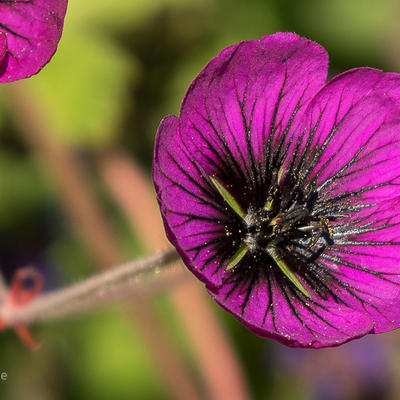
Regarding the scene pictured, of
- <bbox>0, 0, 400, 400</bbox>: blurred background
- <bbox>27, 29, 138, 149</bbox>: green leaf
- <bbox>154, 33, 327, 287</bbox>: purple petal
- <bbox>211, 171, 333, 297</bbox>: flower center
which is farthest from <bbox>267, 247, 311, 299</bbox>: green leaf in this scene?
<bbox>27, 29, 138, 149</bbox>: green leaf

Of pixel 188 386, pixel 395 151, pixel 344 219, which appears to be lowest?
pixel 188 386

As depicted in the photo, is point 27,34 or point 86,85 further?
point 86,85

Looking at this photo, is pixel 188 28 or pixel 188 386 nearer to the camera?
pixel 188 386

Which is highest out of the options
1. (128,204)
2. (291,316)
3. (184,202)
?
(184,202)

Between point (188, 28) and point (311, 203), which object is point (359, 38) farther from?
point (311, 203)

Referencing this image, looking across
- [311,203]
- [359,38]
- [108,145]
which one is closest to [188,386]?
[108,145]

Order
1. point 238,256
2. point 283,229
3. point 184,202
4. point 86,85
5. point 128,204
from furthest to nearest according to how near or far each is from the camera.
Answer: point 86,85 → point 128,204 → point 283,229 → point 238,256 → point 184,202

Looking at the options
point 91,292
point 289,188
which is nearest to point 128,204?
point 91,292

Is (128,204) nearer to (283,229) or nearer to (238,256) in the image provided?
(283,229)
